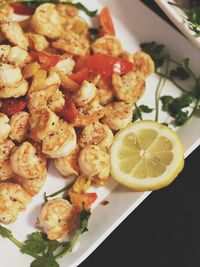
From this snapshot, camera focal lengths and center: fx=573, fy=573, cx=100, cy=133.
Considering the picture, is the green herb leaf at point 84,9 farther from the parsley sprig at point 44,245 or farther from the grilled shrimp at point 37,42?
the parsley sprig at point 44,245

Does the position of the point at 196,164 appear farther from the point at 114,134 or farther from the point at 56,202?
the point at 56,202

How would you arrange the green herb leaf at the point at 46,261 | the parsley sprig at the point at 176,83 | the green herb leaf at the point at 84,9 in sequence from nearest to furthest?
the green herb leaf at the point at 46,261
the parsley sprig at the point at 176,83
the green herb leaf at the point at 84,9

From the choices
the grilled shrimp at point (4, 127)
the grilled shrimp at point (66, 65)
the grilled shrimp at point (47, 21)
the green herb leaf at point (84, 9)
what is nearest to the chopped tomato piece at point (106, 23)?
the green herb leaf at point (84, 9)

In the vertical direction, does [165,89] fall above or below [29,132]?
above

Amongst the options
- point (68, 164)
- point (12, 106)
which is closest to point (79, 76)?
point (12, 106)

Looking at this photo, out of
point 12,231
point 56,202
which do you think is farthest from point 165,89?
point 12,231
